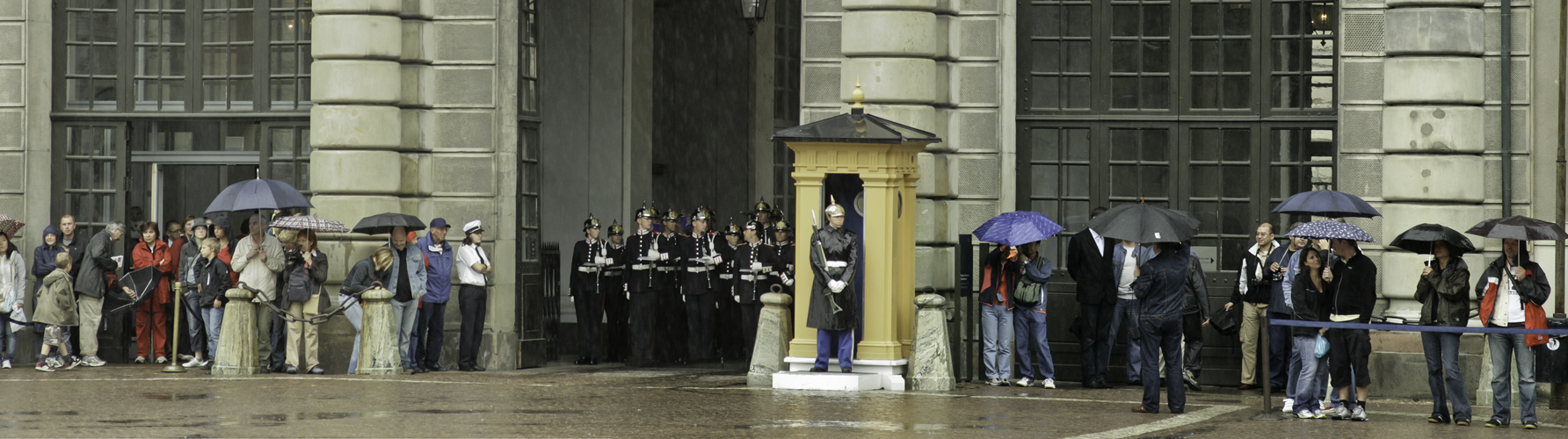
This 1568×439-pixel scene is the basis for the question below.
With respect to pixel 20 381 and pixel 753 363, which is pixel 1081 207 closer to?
pixel 753 363

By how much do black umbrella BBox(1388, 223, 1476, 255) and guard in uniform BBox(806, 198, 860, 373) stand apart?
4476 mm

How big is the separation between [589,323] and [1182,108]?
685 cm

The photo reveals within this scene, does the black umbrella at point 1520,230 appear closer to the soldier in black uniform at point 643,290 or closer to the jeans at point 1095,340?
the jeans at point 1095,340

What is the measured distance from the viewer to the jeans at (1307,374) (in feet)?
43.4

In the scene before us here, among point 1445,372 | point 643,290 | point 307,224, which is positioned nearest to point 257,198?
point 307,224

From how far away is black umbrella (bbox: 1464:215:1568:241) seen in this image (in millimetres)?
12758

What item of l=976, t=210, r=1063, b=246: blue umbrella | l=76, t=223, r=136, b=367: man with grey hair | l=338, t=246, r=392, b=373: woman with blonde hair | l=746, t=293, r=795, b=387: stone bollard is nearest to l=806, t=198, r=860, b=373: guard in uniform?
l=746, t=293, r=795, b=387: stone bollard

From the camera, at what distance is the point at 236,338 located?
16.5 meters

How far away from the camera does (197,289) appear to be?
17.7 metres

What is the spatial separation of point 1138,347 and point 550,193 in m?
9.11

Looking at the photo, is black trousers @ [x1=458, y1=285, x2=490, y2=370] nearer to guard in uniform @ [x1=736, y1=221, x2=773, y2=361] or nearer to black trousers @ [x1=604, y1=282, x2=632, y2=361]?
black trousers @ [x1=604, y1=282, x2=632, y2=361]

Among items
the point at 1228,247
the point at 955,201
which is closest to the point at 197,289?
the point at 955,201

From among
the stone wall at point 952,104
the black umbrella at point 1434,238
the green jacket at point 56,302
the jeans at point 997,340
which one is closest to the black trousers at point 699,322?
the stone wall at point 952,104

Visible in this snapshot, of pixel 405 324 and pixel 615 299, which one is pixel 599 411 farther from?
pixel 615 299
